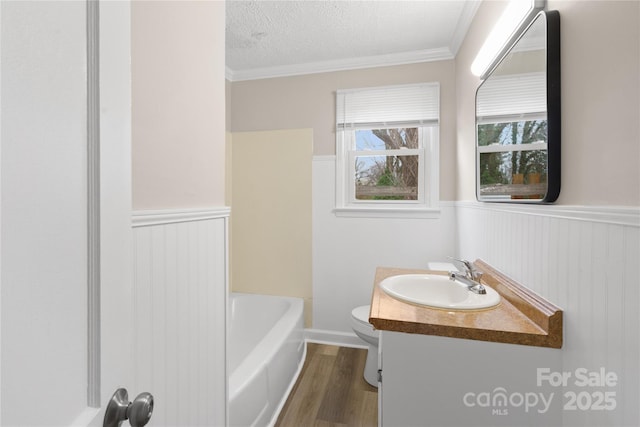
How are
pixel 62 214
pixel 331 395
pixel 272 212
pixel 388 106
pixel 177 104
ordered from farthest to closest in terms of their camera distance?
pixel 272 212, pixel 388 106, pixel 331 395, pixel 177 104, pixel 62 214

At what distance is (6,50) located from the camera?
0.34 m

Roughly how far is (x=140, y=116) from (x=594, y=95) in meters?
1.22

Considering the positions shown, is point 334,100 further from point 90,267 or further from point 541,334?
point 90,267

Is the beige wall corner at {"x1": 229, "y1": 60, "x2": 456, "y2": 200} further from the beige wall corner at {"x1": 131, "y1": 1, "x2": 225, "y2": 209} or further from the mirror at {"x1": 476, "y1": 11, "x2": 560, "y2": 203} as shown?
the beige wall corner at {"x1": 131, "y1": 1, "x2": 225, "y2": 209}

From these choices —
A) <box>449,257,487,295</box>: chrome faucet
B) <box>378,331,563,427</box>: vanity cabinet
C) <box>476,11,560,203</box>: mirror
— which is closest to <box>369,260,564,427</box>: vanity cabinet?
<box>378,331,563,427</box>: vanity cabinet

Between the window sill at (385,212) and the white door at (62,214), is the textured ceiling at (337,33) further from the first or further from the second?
the white door at (62,214)

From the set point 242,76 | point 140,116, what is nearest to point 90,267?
point 140,116

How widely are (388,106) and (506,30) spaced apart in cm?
125

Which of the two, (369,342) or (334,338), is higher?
(369,342)

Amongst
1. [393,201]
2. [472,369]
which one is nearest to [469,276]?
[472,369]

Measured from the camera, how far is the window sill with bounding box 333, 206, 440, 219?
8.34ft

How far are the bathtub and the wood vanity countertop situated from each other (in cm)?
71

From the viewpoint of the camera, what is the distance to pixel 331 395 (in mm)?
2016

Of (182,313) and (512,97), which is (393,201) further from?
(182,313)
